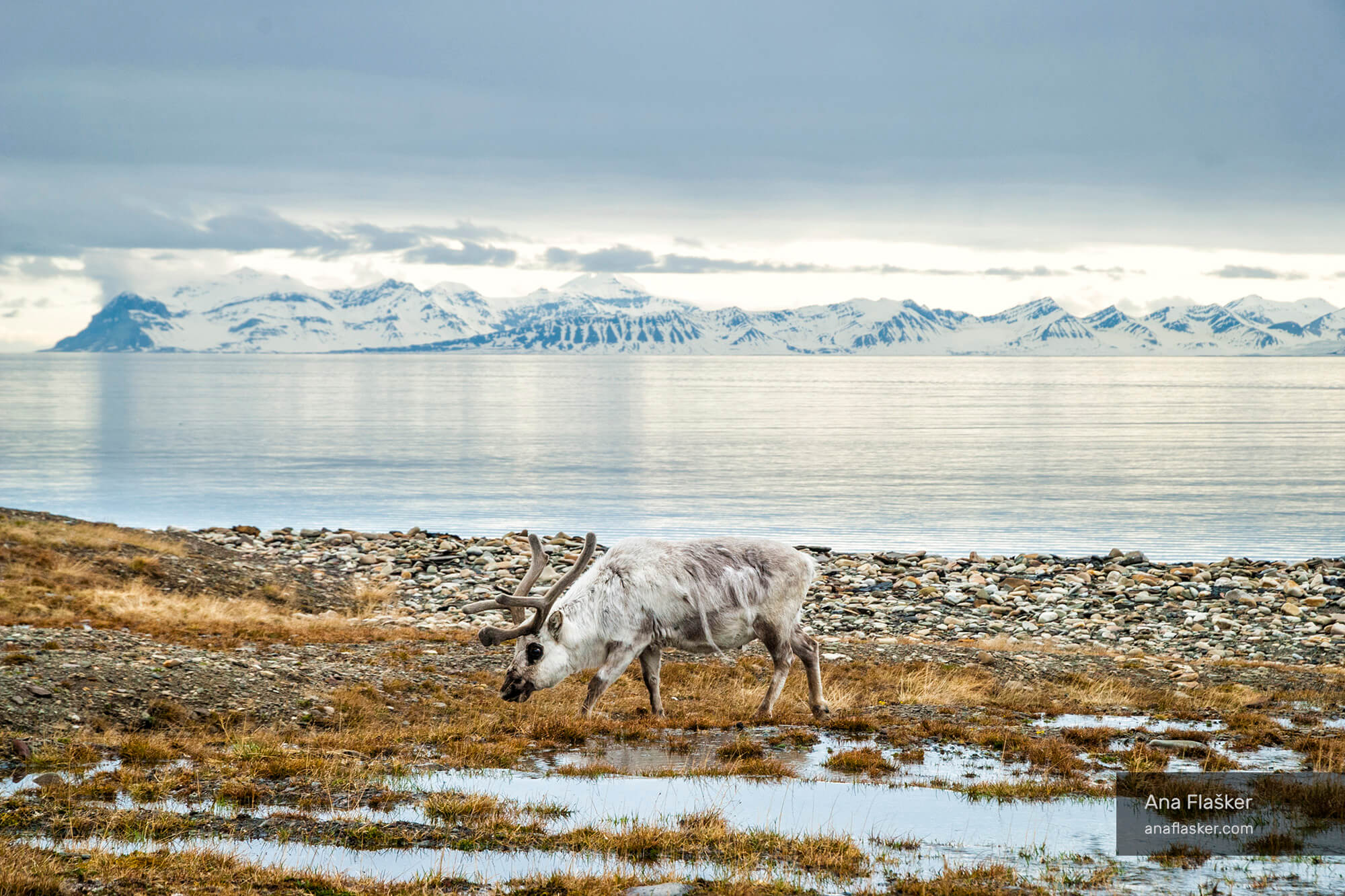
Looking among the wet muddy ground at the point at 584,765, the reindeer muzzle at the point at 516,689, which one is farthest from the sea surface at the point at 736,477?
the reindeer muzzle at the point at 516,689

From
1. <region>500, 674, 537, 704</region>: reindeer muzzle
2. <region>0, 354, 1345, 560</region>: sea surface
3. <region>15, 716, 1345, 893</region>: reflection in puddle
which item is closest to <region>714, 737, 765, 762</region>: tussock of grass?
<region>15, 716, 1345, 893</region>: reflection in puddle

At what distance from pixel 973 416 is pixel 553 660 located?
13797 centimetres

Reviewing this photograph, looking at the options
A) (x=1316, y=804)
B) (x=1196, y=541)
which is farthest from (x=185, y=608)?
(x=1196, y=541)

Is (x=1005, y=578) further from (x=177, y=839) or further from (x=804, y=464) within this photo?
(x=804, y=464)

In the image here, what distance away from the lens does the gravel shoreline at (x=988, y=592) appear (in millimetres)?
26109

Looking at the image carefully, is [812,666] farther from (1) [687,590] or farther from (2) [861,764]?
(2) [861,764]

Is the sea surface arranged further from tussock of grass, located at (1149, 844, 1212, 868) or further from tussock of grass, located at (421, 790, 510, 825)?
tussock of grass, located at (421, 790, 510, 825)

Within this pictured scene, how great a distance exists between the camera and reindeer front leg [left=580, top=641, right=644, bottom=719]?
1401 cm

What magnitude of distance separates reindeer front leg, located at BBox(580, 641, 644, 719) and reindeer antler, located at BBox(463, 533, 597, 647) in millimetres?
995

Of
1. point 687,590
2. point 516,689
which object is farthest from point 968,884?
point 516,689

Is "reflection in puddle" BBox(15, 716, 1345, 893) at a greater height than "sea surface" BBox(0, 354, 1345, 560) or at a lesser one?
greater

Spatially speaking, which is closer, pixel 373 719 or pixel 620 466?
pixel 373 719

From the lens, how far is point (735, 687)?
17.6 meters

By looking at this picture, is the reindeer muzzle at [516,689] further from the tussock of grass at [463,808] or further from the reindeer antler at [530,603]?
the tussock of grass at [463,808]
